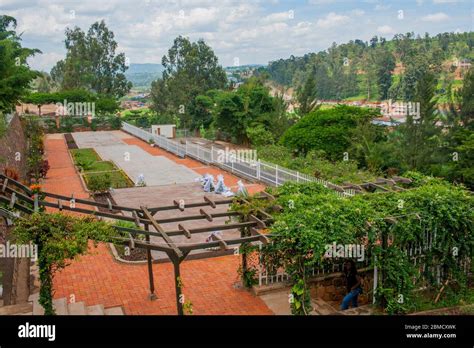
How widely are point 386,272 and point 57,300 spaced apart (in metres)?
5.71

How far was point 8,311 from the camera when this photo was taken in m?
7.95

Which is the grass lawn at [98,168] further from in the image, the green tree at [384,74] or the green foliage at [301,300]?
the green tree at [384,74]

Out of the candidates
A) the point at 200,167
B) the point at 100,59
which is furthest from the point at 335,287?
the point at 100,59

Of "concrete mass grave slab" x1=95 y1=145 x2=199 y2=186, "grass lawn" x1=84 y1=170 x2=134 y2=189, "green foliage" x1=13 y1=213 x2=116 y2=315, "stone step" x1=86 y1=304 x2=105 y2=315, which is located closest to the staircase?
"stone step" x1=86 y1=304 x2=105 y2=315

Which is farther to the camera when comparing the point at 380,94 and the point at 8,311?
the point at 380,94

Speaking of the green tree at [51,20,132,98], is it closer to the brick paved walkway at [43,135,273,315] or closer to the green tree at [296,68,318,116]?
the green tree at [296,68,318,116]

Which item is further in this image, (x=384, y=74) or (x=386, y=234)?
(x=384, y=74)

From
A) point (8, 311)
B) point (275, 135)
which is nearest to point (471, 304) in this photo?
point (8, 311)

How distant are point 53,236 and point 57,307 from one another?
178 cm

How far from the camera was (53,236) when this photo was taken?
Result: 23.3 ft

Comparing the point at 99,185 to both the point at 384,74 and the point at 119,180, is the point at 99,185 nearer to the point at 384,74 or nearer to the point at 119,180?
the point at 119,180

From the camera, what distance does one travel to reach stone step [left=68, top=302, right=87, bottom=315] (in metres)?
8.15

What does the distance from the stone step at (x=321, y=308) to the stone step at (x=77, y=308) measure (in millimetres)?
3872
